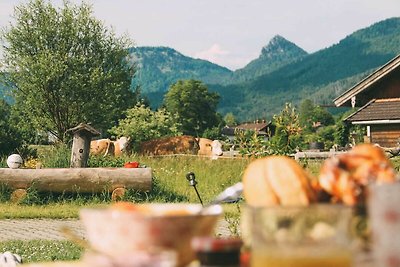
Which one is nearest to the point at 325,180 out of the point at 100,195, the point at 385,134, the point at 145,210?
the point at 145,210

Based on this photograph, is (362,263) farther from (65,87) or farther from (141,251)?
(65,87)

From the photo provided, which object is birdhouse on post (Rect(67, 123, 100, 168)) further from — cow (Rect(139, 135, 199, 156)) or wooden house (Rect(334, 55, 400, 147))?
wooden house (Rect(334, 55, 400, 147))

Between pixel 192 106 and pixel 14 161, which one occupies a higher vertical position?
pixel 192 106

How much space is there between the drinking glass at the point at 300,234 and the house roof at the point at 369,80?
1205 inches

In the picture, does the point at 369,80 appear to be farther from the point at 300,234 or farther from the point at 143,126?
the point at 300,234

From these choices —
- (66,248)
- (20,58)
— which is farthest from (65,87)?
(66,248)

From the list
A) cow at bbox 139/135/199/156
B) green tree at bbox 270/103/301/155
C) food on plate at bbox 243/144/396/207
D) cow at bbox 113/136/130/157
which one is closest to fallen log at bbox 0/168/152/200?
green tree at bbox 270/103/301/155

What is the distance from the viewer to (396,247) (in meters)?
1.33

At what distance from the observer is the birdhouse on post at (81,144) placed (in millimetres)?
18917

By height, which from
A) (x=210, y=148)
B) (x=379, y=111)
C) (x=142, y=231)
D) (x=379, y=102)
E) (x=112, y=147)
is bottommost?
(x=142, y=231)

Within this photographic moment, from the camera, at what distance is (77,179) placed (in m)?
16.6

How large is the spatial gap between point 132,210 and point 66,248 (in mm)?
9149

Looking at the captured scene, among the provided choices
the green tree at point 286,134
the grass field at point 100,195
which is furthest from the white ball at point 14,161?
the green tree at point 286,134

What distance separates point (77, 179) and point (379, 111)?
58.2 ft
